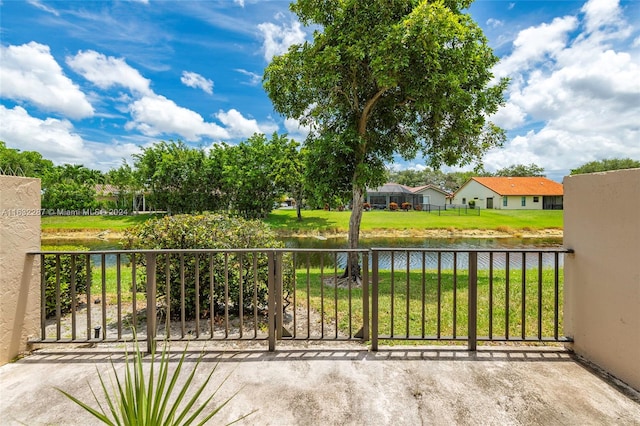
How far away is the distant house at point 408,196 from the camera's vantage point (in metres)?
36.8

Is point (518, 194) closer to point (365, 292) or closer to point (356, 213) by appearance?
point (356, 213)

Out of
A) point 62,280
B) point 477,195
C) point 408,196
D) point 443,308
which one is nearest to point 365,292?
point 443,308

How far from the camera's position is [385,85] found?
532 cm

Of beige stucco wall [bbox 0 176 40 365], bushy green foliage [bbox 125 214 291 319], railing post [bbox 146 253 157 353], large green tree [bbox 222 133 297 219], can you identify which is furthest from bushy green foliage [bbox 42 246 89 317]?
large green tree [bbox 222 133 297 219]

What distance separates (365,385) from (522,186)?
126ft

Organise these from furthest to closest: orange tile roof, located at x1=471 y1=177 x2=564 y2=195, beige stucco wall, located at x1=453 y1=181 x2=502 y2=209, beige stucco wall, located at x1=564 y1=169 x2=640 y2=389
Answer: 1. beige stucco wall, located at x1=453 y1=181 x2=502 y2=209
2. orange tile roof, located at x1=471 y1=177 x2=564 y2=195
3. beige stucco wall, located at x1=564 y1=169 x2=640 y2=389

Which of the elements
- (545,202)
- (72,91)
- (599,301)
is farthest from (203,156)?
(545,202)

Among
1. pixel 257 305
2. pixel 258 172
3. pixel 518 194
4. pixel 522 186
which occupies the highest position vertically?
pixel 258 172

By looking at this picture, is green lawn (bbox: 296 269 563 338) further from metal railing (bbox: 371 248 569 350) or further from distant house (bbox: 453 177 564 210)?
distant house (bbox: 453 177 564 210)

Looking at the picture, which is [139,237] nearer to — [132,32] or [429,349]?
[429,349]

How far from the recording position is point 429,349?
105 inches

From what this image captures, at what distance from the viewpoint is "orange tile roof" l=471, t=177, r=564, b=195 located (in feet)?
106

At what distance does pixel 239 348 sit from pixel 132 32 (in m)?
8.37

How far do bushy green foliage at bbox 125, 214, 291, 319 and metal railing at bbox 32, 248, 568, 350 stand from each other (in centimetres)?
1
